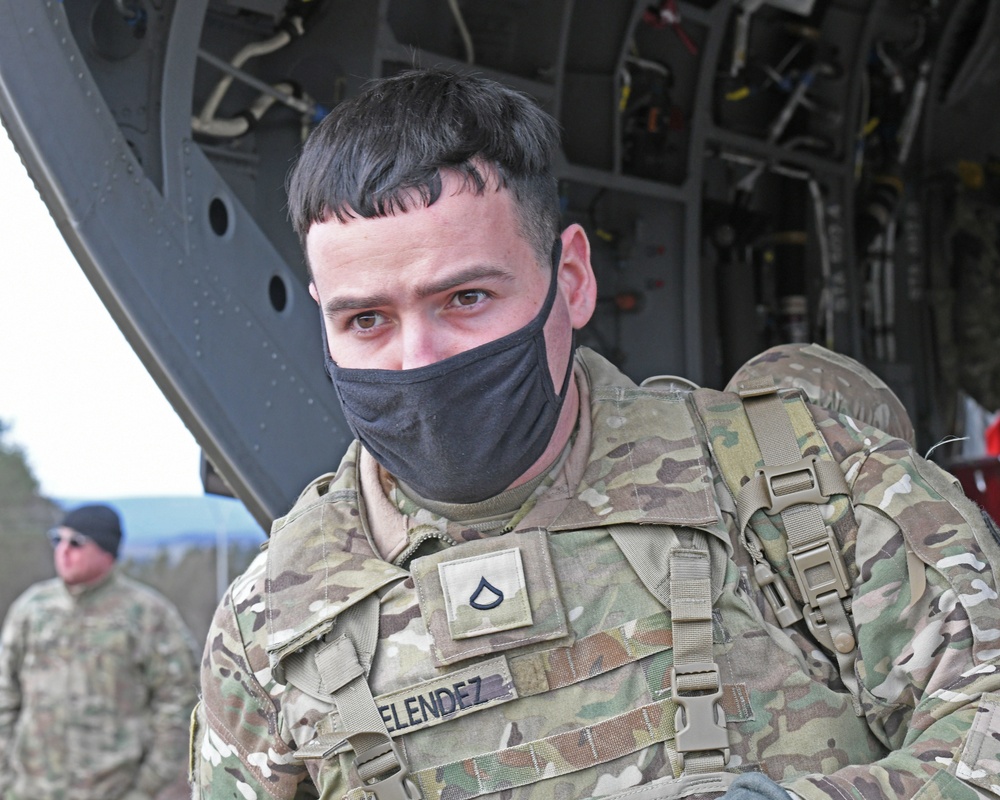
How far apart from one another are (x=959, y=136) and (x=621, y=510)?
15.8ft

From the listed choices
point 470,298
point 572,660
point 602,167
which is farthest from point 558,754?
point 602,167

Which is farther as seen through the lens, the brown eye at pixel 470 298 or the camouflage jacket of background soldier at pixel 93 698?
the camouflage jacket of background soldier at pixel 93 698

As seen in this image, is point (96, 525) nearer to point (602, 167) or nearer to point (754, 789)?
point (602, 167)

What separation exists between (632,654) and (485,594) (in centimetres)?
19

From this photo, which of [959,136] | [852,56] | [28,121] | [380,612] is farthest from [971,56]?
[380,612]

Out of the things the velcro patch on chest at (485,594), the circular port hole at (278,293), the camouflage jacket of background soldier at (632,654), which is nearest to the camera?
the camouflage jacket of background soldier at (632,654)

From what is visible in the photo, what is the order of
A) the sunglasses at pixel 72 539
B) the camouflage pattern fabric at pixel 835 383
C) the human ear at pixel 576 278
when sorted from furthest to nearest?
the sunglasses at pixel 72 539 → the camouflage pattern fabric at pixel 835 383 → the human ear at pixel 576 278

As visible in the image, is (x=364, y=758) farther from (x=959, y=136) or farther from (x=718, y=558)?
(x=959, y=136)

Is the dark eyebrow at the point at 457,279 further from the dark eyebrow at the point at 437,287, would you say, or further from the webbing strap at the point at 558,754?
the webbing strap at the point at 558,754

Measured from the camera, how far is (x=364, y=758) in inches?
55.7

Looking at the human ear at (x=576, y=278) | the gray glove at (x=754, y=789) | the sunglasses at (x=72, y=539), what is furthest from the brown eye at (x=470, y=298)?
the sunglasses at (x=72, y=539)

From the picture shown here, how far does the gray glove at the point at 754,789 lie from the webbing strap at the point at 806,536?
0.74ft

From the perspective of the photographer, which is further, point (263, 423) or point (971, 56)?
point (971, 56)

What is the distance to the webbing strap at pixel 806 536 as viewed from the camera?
Answer: 142 centimetres
